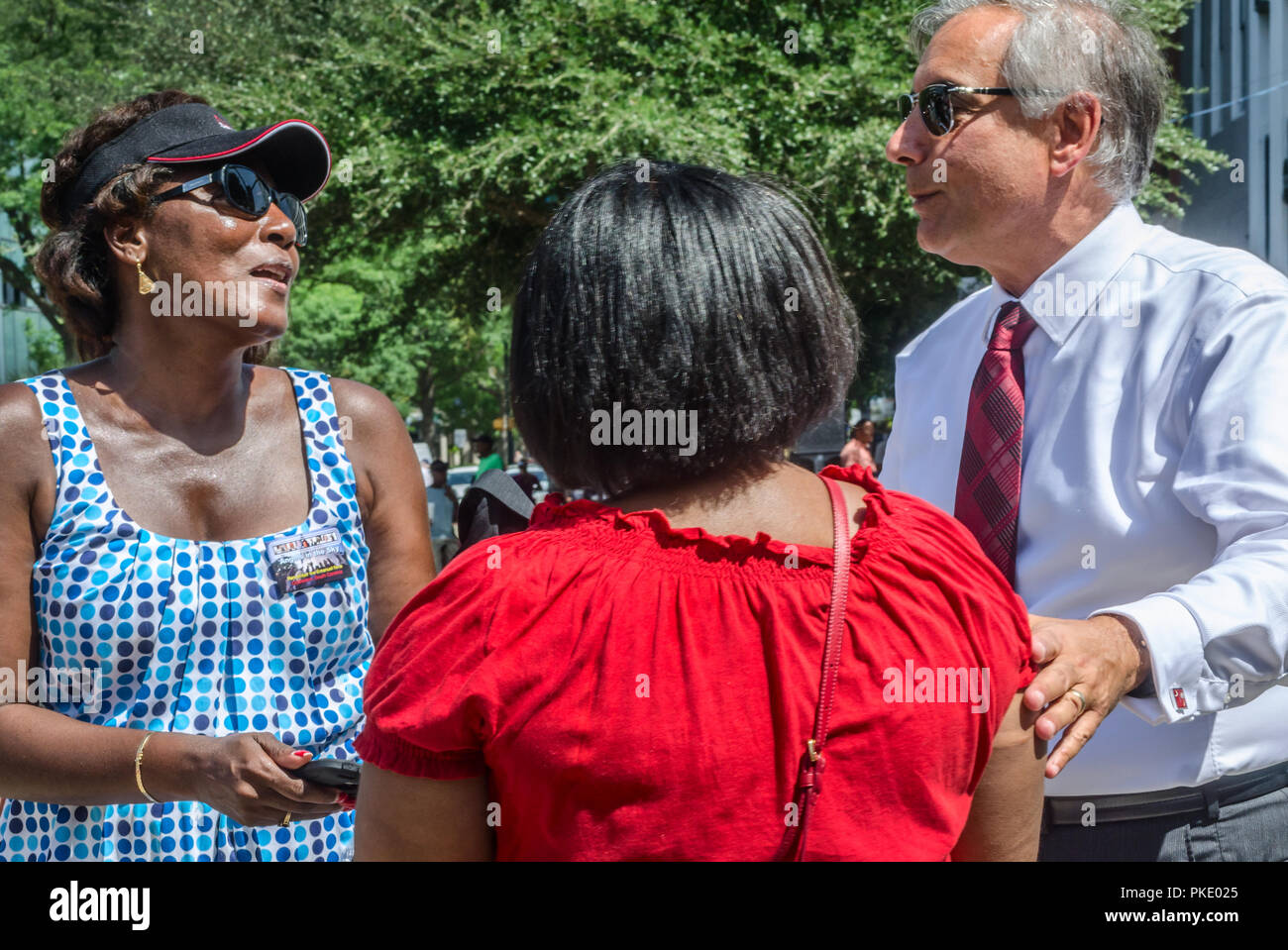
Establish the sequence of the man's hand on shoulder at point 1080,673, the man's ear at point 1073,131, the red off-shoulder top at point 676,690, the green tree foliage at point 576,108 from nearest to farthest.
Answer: the red off-shoulder top at point 676,690, the man's hand on shoulder at point 1080,673, the man's ear at point 1073,131, the green tree foliage at point 576,108

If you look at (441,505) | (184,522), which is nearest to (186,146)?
(184,522)

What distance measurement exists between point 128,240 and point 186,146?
0.22 meters

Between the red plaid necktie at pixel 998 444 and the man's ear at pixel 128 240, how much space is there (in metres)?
1.69

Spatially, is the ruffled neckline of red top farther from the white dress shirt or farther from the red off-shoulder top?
the white dress shirt

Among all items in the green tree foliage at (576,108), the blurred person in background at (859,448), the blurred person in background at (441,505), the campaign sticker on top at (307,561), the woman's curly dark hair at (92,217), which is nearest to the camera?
the campaign sticker on top at (307,561)

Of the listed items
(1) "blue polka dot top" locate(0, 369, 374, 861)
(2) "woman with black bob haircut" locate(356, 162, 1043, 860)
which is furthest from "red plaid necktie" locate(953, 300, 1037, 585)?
(1) "blue polka dot top" locate(0, 369, 374, 861)

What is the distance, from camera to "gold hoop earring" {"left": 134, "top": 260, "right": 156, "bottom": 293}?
243 cm

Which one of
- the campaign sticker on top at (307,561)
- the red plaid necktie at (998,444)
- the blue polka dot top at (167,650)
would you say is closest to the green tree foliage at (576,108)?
the red plaid necktie at (998,444)

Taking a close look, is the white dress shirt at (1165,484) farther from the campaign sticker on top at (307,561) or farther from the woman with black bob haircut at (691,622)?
the campaign sticker on top at (307,561)

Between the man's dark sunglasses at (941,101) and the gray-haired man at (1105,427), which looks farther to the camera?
the man's dark sunglasses at (941,101)

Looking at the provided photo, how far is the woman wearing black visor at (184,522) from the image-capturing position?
7.05 feet

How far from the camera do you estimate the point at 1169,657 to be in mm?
1856

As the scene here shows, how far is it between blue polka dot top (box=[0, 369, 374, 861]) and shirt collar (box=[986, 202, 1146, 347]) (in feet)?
4.91
